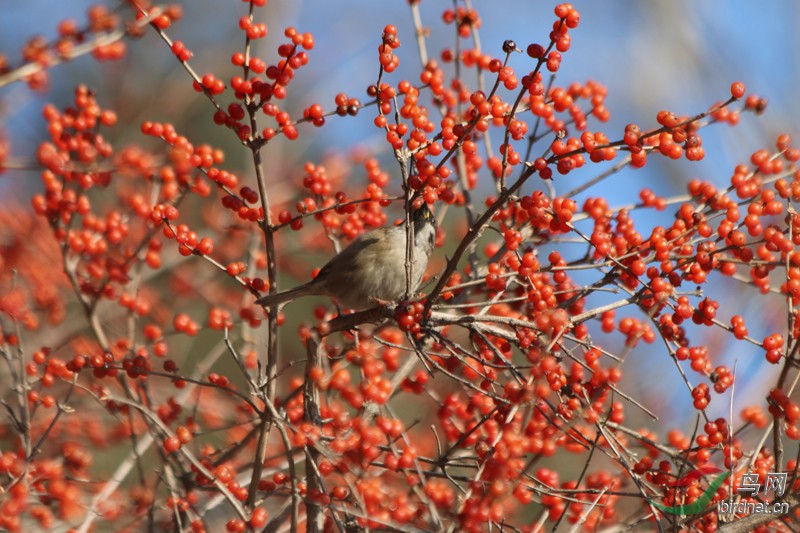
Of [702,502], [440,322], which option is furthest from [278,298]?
[702,502]

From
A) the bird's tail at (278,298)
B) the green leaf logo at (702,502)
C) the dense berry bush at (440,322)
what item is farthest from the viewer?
the bird's tail at (278,298)

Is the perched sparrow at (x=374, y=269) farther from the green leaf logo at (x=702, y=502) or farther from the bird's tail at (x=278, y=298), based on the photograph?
the green leaf logo at (x=702, y=502)

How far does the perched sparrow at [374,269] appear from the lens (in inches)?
142

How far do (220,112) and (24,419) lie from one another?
133 cm

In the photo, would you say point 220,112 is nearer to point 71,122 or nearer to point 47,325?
point 71,122

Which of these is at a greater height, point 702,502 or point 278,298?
point 278,298

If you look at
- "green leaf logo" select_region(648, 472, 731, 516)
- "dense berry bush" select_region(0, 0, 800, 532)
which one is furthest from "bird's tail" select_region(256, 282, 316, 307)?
"green leaf logo" select_region(648, 472, 731, 516)

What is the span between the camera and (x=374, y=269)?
3623 mm

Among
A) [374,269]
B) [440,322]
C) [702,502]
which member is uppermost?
[374,269]

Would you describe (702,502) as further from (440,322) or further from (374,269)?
(374,269)

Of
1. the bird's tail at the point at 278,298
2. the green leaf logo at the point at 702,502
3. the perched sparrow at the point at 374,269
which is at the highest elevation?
the perched sparrow at the point at 374,269

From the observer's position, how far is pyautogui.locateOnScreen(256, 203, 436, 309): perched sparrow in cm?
360

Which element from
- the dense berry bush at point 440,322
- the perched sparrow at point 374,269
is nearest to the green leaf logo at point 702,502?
the dense berry bush at point 440,322

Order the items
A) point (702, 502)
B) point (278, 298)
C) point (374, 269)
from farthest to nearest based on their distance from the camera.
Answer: point (374, 269)
point (278, 298)
point (702, 502)
